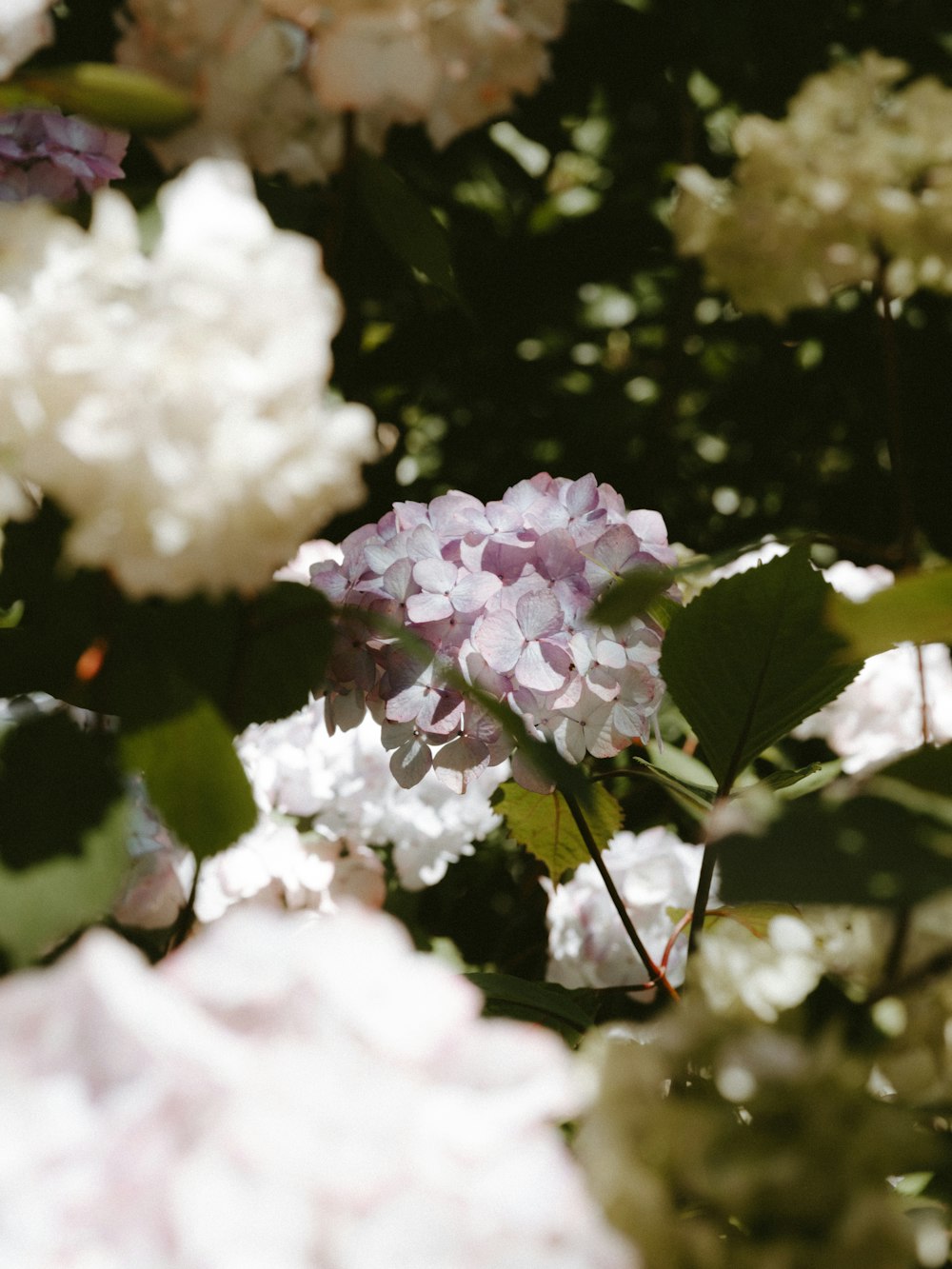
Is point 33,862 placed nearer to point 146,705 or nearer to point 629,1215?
point 146,705

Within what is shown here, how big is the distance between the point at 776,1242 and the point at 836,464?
77.3 inches

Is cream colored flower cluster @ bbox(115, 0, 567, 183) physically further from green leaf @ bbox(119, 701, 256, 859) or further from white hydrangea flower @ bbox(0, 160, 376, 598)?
green leaf @ bbox(119, 701, 256, 859)

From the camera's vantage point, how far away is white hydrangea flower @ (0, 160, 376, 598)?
33 centimetres

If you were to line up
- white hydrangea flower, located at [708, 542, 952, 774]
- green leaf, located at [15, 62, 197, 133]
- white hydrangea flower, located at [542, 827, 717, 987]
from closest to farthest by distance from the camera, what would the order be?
1. green leaf, located at [15, 62, 197, 133]
2. white hydrangea flower, located at [542, 827, 717, 987]
3. white hydrangea flower, located at [708, 542, 952, 774]

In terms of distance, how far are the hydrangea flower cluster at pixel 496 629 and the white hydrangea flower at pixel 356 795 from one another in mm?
430

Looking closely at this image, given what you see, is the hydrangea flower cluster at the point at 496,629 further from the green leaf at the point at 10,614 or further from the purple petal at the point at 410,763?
the green leaf at the point at 10,614

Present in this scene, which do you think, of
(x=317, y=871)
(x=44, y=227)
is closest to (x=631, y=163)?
(x=317, y=871)

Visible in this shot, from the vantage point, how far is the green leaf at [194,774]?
39 centimetres

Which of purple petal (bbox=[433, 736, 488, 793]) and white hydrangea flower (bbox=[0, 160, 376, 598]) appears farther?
purple petal (bbox=[433, 736, 488, 793])

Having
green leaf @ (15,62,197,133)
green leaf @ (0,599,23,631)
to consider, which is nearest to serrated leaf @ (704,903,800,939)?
green leaf @ (0,599,23,631)

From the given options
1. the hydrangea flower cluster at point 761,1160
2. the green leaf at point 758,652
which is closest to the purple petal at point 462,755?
the green leaf at point 758,652

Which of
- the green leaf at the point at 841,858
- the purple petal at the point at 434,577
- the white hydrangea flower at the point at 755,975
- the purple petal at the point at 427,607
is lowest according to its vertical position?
the purple petal at the point at 427,607

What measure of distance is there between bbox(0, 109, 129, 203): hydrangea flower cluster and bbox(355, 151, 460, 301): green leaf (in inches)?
7.6

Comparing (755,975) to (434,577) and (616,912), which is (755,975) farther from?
(616,912)
